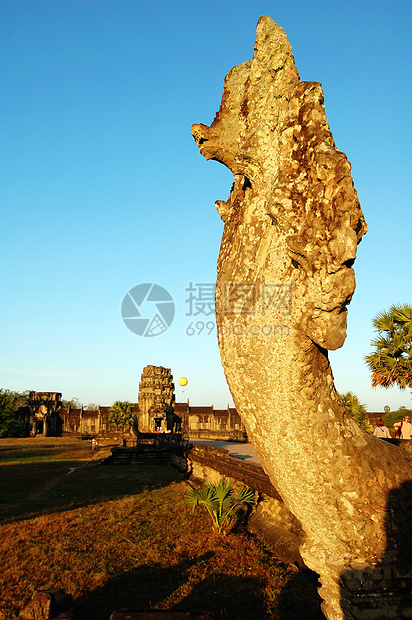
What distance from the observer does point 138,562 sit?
590 centimetres

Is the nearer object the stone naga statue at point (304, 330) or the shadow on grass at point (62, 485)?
the stone naga statue at point (304, 330)

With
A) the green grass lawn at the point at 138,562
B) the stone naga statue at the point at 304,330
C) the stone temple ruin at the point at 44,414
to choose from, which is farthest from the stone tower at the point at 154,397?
the stone naga statue at the point at 304,330

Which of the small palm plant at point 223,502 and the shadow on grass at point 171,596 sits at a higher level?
the small palm plant at point 223,502

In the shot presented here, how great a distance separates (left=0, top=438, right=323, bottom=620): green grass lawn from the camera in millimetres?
4570

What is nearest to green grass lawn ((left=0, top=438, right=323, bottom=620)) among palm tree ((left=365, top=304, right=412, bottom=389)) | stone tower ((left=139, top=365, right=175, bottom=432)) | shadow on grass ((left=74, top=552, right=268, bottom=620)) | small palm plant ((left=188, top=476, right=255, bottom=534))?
shadow on grass ((left=74, top=552, right=268, bottom=620))

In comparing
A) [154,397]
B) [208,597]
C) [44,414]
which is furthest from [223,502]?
[44,414]

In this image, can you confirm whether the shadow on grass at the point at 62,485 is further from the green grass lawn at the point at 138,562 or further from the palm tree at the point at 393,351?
the palm tree at the point at 393,351

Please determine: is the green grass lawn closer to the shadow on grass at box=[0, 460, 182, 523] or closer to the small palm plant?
the shadow on grass at box=[0, 460, 182, 523]

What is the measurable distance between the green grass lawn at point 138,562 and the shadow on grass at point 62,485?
82mm

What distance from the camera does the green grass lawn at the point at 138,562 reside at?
4.57m

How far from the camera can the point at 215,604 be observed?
14.8ft

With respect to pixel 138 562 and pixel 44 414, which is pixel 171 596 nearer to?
pixel 138 562

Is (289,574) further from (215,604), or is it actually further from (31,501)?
(31,501)

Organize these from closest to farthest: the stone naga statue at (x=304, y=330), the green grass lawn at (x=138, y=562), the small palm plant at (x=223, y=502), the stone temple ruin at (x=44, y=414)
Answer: the stone naga statue at (x=304, y=330) < the green grass lawn at (x=138, y=562) < the small palm plant at (x=223, y=502) < the stone temple ruin at (x=44, y=414)
